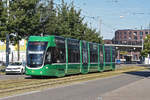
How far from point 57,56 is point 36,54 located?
6.57ft

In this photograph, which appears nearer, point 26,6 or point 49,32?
point 26,6

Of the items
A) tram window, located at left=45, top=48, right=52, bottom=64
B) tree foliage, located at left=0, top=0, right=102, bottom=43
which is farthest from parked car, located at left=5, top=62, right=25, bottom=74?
tram window, located at left=45, top=48, right=52, bottom=64

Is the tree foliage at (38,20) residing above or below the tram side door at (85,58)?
above

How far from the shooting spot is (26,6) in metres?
35.6

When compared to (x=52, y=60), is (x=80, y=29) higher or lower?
higher

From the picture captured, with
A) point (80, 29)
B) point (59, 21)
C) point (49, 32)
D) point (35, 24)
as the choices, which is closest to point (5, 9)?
point (35, 24)

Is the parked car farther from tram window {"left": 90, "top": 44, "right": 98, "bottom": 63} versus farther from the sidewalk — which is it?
the sidewalk

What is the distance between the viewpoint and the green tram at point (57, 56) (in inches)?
930

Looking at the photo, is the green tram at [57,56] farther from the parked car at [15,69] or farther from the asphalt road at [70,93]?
the parked car at [15,69]

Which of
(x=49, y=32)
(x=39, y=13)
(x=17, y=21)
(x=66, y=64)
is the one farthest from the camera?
(x=49, y=32)

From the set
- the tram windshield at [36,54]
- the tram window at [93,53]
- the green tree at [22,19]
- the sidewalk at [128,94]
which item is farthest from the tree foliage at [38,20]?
the sidewalk at [128,94]

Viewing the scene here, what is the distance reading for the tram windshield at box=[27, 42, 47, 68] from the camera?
2358 centimetres

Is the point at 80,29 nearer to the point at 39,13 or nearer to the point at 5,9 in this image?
the point at 39,13

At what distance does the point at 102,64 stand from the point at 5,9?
12.8m
